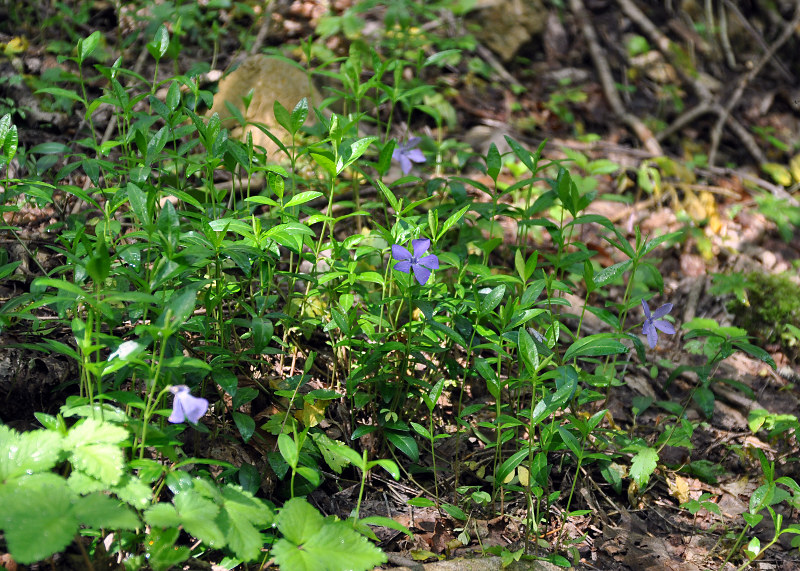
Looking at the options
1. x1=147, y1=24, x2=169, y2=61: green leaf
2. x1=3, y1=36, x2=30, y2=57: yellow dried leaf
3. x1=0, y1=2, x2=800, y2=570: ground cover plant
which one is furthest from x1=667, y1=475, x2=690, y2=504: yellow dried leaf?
x1=3, y1=36, x2=30, y2=57: yellow dried leaf

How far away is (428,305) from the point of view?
7.08ft

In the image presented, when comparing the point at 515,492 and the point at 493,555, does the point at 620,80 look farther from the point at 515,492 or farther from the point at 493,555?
the point at 493,555

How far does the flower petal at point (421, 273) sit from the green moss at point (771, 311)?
237 cm

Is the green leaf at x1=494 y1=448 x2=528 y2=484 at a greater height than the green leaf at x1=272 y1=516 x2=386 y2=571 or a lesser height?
lesser

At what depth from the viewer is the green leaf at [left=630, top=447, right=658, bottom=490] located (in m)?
2.26

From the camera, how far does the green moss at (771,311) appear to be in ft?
11.5

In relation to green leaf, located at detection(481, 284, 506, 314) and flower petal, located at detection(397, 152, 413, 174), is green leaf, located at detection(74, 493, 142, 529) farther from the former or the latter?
flower petal, located at detection(397, 152, 413, 174)

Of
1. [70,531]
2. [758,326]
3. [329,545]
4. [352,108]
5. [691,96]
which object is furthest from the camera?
[691,96]

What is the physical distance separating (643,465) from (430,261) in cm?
108

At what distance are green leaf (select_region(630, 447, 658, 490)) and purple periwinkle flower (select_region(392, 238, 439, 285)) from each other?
1.04 m

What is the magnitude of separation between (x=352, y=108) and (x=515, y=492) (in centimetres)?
285

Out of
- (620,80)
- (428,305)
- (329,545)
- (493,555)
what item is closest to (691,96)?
(620,80)

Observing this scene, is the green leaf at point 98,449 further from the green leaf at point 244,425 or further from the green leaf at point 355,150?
the green leaf at point 355,150

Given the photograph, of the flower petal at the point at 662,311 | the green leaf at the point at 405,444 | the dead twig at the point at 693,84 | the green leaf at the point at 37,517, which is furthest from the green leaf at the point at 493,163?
the dead twig at the point at 693,84
